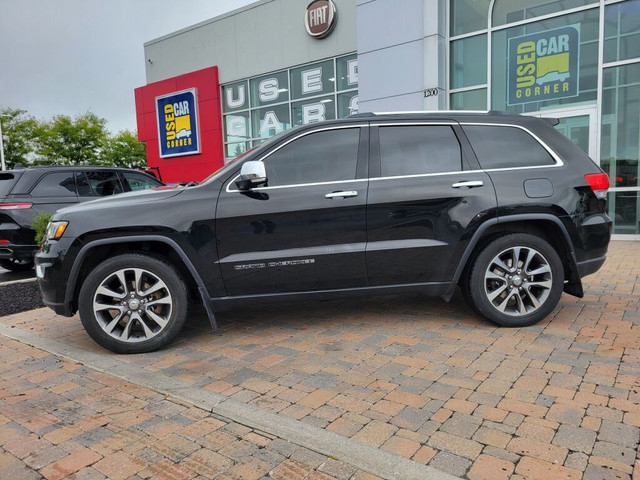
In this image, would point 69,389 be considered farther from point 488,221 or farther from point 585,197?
point 585,197

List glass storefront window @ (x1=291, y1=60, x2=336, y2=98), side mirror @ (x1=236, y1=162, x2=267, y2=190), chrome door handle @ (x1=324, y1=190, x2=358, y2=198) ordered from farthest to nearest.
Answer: glass storefront window @ (x1=291, y1=60, x2=336, y2=98) → chrome door handle @ (x1=324, y1=190, x2=358, y2=198) → side mirror @ (x1=236, y1=162, x2=267, y2=190)

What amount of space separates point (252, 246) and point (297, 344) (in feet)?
2.90

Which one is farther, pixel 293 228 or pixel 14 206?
pixel 14 206

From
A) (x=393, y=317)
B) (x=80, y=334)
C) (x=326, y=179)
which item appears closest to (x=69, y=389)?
(x=80, y=334)

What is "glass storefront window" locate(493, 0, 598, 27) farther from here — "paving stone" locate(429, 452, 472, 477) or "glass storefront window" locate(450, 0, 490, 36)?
"paving stone" locate(429, 452, 472, 477)

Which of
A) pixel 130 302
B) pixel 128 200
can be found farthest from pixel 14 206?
pixel 130 302

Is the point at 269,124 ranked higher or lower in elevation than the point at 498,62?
lower

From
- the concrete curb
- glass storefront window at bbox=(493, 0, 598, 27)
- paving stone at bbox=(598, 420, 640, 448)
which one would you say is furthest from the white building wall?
paving stone at bbox=(598, 420, 640, 448)

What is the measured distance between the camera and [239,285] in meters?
3.82

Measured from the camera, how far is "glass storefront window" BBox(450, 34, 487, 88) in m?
10.8

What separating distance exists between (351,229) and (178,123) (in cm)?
1798

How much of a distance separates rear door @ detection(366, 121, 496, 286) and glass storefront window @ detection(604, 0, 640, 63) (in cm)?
768

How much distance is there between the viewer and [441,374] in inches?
127

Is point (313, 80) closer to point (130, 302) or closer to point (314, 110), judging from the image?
point (314, 110)
